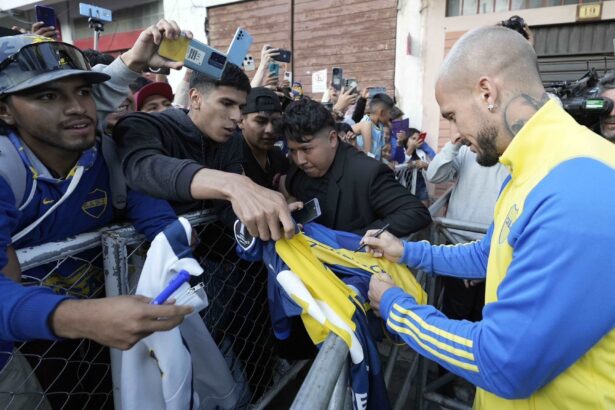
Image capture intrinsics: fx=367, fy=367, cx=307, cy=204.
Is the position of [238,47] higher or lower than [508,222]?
higher

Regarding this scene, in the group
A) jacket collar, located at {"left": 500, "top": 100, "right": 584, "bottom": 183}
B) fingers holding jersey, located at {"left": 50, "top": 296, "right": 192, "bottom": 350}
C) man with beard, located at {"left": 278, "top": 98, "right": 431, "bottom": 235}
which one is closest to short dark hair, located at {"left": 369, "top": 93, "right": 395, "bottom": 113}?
man with beard, located at {"left": 278, "top": 98, "right": 431, "bottom": 235}

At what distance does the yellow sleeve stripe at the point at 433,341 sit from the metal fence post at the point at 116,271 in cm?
96

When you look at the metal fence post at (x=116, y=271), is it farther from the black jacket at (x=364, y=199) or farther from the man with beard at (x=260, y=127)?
the man with beard at (x=260, y=127)

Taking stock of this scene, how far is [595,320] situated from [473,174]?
7.13ft

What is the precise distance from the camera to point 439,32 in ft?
22.3

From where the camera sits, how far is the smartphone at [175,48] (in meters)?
1.58

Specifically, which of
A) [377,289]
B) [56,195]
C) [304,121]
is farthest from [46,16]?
A: [377,289]

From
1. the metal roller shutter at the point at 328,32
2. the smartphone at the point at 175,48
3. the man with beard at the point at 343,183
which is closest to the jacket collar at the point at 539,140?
the man with beard at the point at 343,183

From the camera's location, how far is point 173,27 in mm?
1592

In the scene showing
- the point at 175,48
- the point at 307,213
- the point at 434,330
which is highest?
the point at 175,48

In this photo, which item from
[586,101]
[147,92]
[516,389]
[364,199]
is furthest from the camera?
[147,92]

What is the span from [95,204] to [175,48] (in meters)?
0.75

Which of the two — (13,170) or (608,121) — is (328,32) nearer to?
(608,121)

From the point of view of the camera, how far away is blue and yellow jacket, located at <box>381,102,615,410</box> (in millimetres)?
832
